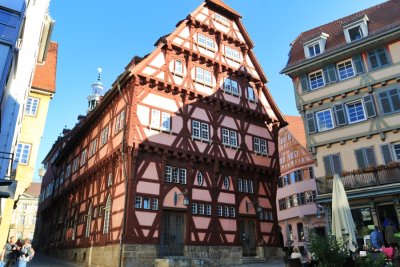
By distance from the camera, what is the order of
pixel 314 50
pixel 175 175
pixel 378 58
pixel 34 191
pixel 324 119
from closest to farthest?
1. pixel 175 175
2. pixel 378 58
3. pixel 324 119
4. pixel 314 50
5. pixel 34 191

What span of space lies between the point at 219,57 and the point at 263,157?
8.02 meters

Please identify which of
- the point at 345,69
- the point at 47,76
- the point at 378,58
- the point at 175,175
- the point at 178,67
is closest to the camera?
the point at 175,175

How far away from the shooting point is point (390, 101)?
20.1 metres

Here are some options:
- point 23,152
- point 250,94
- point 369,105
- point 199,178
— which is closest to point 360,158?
point 369,105

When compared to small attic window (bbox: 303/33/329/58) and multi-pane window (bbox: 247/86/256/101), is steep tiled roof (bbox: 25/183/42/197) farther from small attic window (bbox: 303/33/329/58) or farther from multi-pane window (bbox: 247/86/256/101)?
small attic window (bbox: 303/33/329/58)

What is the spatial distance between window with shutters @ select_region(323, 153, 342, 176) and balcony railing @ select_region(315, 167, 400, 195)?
74cm

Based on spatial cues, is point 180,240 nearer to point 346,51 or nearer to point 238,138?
point 238,138

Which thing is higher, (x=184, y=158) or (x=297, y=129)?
(x=297, y=129)

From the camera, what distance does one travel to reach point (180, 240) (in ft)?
62.1

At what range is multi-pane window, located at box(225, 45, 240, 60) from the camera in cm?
2550

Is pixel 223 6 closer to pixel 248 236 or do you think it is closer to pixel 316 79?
pixel 316 79

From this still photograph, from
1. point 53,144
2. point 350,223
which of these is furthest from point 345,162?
point 53,144

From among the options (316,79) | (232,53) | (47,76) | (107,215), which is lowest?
(107,215)

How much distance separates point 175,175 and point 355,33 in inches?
597
